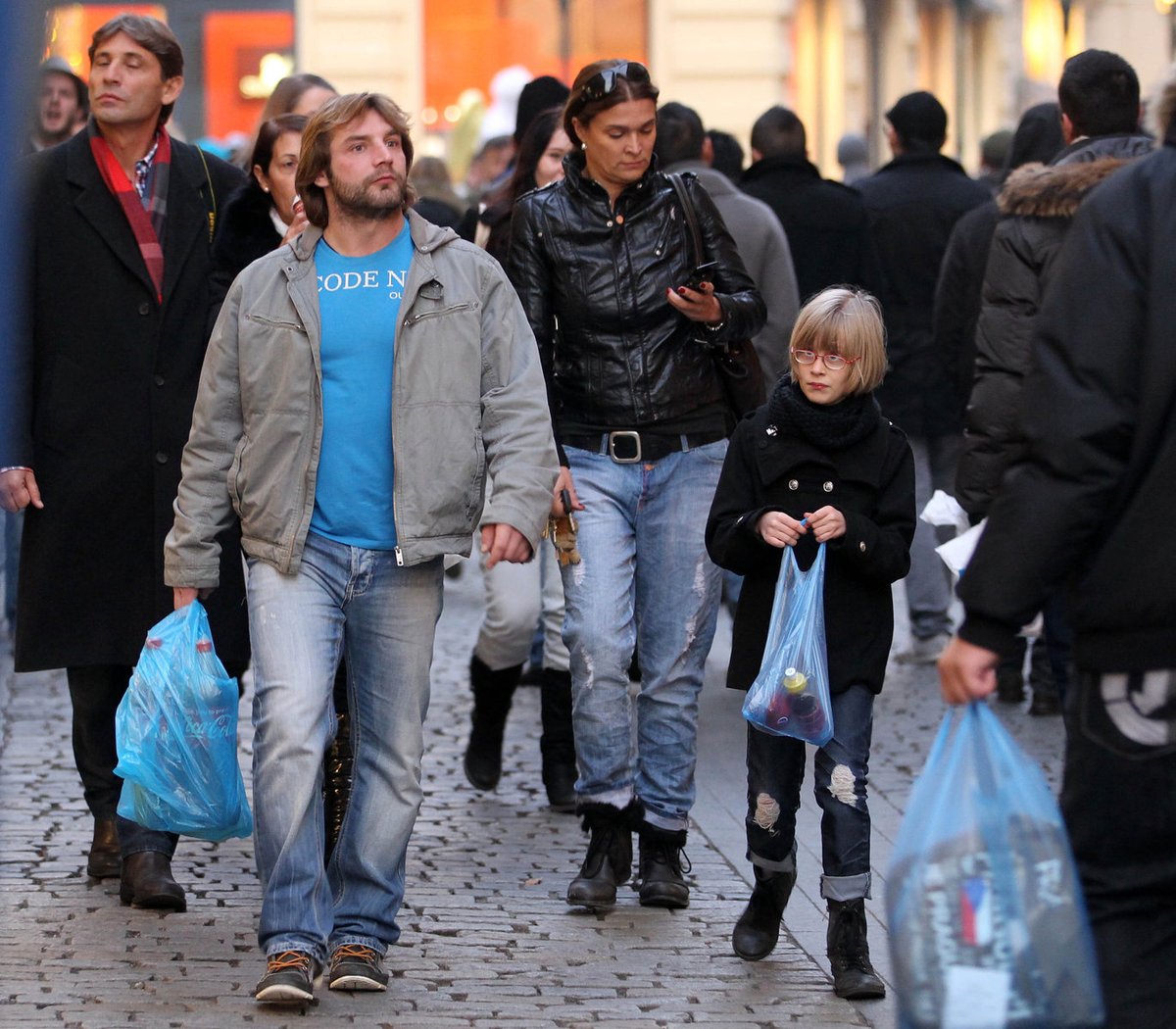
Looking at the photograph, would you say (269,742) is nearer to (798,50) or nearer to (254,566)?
(254,566)

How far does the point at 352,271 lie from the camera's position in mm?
5254

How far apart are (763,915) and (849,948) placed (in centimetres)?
30

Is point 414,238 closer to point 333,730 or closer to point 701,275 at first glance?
point 701,275

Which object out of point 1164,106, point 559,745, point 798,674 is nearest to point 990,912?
point 1164,106

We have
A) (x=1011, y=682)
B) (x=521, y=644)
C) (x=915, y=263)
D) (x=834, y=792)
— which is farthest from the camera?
(x=915, y=263)

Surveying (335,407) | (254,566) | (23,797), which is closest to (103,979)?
(254,566)

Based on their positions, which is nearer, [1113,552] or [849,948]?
[1113,552]

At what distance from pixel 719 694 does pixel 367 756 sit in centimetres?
382

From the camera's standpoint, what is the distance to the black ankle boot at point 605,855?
19.2ft

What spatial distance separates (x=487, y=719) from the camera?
7230mm

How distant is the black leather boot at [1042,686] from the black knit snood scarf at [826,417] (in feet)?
11.2

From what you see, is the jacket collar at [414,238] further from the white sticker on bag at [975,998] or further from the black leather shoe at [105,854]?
the white sticker on bag at [975,998]

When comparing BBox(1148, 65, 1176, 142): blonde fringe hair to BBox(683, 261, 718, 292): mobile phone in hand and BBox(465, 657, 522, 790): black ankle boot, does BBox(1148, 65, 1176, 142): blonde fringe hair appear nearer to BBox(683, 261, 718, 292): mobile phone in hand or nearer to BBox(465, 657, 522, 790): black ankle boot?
BBox(683, 261, 718, 292): mobile phone in hand

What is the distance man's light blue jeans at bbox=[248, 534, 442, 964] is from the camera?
5.09 meters
